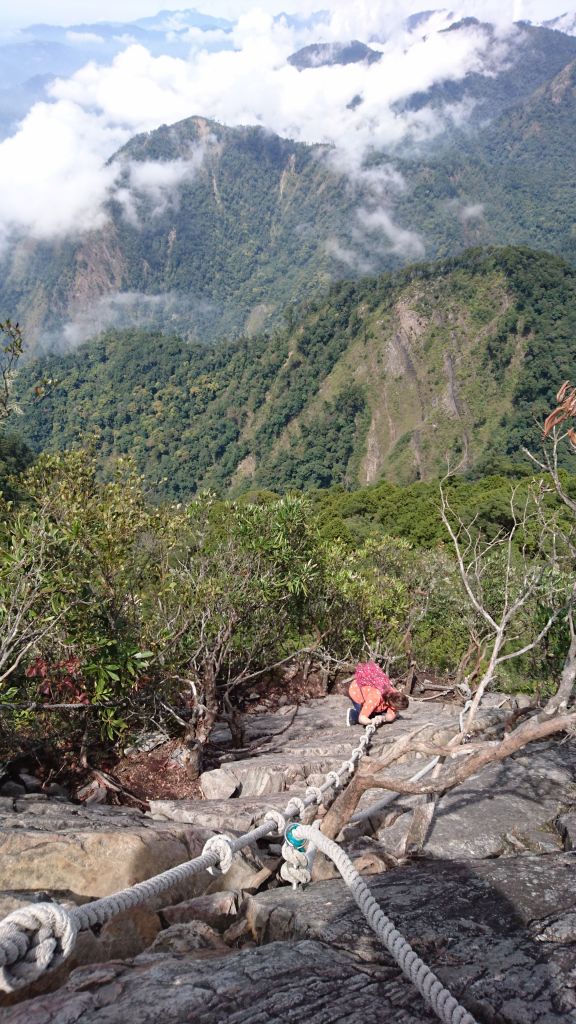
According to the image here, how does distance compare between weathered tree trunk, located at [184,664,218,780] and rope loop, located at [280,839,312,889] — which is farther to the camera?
weathered tree trunk, located at [184,664,218,780]

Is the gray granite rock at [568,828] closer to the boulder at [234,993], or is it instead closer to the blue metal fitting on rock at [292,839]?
the blue metal fitting on rock at [292,839]

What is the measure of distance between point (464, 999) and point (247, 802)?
5.72 meters

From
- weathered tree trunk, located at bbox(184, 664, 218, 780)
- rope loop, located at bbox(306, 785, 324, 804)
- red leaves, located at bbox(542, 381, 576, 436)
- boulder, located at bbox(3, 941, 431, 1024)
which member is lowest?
weathered tree trunk, located at bbox(184, 664, 218, 780)

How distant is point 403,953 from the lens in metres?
3.10

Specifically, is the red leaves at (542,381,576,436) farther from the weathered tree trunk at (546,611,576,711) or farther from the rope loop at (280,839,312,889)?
the rope loop at (280,839,312,889)

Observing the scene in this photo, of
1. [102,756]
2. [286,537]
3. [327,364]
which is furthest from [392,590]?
[327,364]

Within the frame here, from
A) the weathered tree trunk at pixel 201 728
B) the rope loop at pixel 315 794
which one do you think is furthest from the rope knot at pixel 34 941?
the weathered tree trunk at pixel 201 728

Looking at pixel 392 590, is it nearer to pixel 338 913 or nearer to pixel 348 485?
pixel 338 913

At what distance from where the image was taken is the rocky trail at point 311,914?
301 cm

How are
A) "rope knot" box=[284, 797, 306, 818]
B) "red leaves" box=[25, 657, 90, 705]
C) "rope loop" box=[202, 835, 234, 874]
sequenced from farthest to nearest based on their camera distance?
"red leaves" box=[25, 657, 90, 705] < "rope knot" box=[284, 797, 306, 818] < "rope loop" box=[202, 835, 234, 874]

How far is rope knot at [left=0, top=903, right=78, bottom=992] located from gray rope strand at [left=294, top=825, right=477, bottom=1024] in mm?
1538

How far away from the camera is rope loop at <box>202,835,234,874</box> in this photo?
420 cm

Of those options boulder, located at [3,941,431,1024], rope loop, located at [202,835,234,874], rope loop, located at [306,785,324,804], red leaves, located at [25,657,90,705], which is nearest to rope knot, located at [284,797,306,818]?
rope loop, located at [306,785,324,804]

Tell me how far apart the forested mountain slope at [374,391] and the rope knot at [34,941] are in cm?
13160
